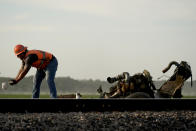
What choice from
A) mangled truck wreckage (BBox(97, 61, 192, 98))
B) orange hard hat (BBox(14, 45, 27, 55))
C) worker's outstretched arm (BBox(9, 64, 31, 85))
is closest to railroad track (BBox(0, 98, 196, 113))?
mangled truck wreckage (BBox(97, 61, 192, 98))

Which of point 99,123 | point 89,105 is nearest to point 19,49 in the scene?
point 89,105

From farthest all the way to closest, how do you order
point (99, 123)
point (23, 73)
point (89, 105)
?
point (23, 73) → point (89, 105) → point (99, 123)

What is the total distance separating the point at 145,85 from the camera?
894 centimetres

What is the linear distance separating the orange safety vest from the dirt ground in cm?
376

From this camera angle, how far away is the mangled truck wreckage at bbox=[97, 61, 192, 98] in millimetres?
8766

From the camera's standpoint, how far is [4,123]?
5398 mm

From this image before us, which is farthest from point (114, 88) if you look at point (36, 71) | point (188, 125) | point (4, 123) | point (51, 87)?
point (4, 123)

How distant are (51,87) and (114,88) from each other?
4.99ft

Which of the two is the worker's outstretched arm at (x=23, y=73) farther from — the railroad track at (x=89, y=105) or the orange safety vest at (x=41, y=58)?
the railroad track at (x=89, y=105)

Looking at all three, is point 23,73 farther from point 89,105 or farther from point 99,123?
point 99,123

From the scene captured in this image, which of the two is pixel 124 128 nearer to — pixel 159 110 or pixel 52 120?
pixel 52 120

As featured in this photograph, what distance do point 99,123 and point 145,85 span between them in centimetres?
359

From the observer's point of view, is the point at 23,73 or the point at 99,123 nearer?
the point at 99,123

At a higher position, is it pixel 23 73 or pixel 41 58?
pixel 41 58
